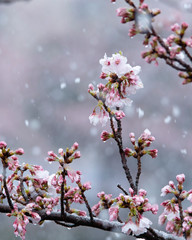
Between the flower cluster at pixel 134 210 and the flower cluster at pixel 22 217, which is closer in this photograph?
the flower cluster at pixel 134 210

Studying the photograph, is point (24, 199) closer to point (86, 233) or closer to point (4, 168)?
point (4, 168)

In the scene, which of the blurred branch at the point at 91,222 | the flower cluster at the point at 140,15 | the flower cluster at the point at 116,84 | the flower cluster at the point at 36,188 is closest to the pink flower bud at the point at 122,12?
the flower cluster at the point at 140,15

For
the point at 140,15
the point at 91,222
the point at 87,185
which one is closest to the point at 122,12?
the point at 140,15

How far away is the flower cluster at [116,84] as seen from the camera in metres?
1.80

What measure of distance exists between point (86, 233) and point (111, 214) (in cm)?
947

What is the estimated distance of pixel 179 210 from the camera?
1673 mm

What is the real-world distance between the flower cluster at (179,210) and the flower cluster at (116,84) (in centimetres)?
45

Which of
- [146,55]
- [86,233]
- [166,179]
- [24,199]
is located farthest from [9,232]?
[146,55]

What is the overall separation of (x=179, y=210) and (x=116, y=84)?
0.68 metres

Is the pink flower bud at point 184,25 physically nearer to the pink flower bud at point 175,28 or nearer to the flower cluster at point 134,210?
the pink flower bud at point 175,28

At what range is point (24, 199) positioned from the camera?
1.92 metres

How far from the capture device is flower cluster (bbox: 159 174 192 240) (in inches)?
65.9

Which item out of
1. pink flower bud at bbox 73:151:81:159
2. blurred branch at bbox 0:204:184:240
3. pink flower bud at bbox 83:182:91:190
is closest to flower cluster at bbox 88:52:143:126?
pink flower bud at bbox 73:151:81:159

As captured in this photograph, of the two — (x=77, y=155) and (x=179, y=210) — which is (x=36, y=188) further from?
(x=179, y=210)
